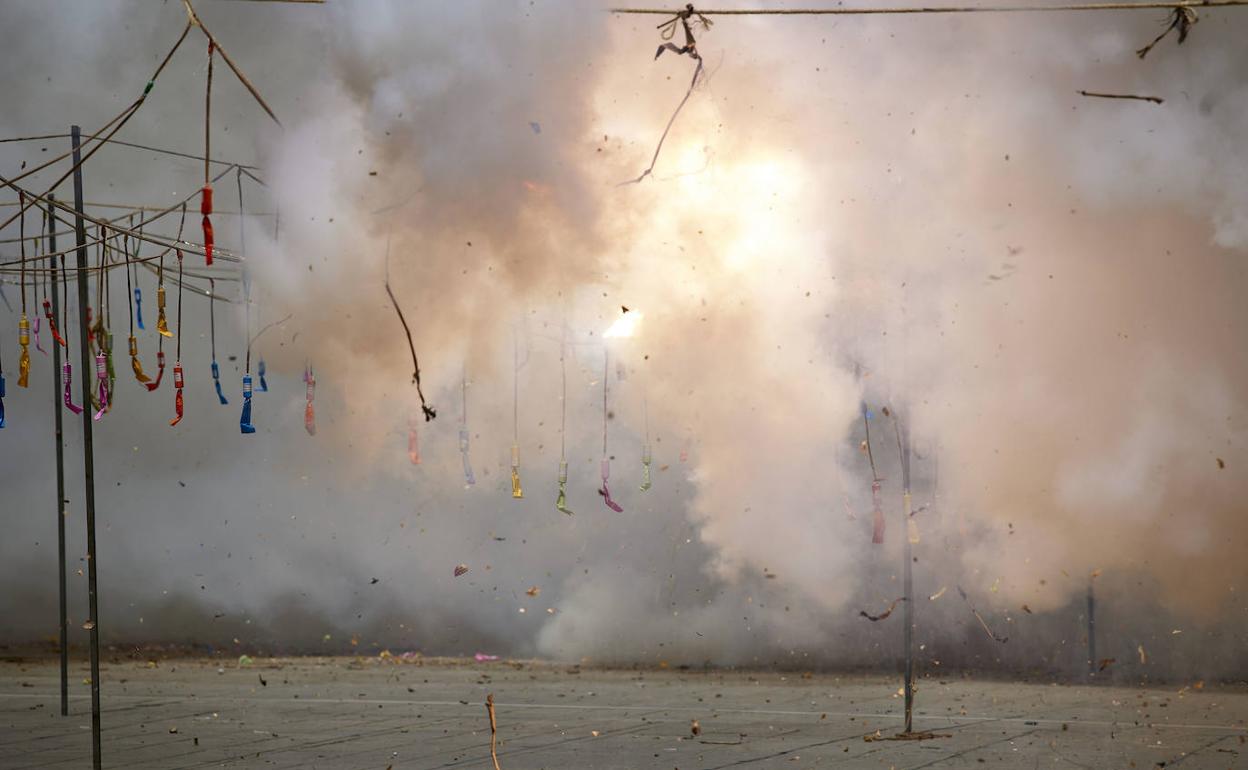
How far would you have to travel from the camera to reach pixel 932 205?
15.3 m

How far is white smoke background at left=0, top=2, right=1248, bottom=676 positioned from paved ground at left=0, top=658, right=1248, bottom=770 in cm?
106

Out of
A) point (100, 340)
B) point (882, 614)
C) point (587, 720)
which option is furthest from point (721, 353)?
point (100, 340)

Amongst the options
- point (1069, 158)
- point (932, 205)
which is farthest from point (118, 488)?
point (1069, 158)

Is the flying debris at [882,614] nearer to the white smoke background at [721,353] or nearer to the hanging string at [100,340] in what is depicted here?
the white smoke background at [721,353]

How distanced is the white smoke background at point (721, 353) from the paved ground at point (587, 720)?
1.06m

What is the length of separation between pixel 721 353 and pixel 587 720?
5544mm

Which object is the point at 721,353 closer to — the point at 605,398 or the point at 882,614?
the point at 605,398

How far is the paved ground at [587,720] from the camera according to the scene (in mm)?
10242

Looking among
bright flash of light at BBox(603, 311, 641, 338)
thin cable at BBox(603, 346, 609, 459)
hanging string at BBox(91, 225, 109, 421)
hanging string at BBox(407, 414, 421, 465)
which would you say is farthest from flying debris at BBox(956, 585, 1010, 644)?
hanging string at BBox(91, 225, 109, 421)

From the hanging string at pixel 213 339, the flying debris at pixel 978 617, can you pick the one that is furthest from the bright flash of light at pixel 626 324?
the flying debris at pixel 978 617

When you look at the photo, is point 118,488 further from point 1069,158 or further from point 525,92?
point 1069,158

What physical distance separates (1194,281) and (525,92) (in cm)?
738

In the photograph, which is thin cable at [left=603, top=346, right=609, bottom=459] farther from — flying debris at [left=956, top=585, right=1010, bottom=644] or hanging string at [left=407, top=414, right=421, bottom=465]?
flying debris at [left=956, top=585, right=1010, bottom=644]

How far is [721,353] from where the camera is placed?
16.5 meters
